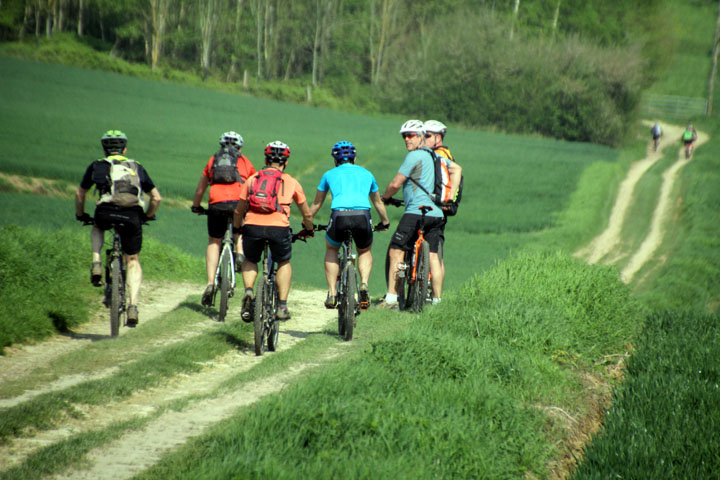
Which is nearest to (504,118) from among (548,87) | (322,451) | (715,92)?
(548,87)

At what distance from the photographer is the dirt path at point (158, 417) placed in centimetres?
508

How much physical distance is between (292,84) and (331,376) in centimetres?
6815

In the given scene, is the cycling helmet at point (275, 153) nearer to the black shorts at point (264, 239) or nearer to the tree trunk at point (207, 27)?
the black shorts at point (264, 239)

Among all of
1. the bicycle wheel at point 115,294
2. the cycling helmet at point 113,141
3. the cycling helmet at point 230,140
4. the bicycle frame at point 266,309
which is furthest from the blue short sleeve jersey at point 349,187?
the bicycle wheel at point 115,294

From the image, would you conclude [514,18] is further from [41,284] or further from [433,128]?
[41,284]

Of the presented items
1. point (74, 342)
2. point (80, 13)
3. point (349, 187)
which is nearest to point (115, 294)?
point (74, 342)

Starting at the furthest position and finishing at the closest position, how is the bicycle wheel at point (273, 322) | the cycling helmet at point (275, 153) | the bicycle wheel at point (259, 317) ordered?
the bicycle wheel at point (273, 322) < the cycling helmet at point (275, 153) < the bicycle wheel at point (259, 317)

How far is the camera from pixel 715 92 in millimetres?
78188

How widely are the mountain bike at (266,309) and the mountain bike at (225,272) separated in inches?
58.4

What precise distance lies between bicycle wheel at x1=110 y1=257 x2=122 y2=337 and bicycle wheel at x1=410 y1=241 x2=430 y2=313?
138 inches

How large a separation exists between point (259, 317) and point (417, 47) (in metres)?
66.4

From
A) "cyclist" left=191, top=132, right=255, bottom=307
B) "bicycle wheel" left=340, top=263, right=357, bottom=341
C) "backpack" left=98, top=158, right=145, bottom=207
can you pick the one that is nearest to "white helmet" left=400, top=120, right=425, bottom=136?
"cyclist" left=191, top=132, right=255, bottom=307

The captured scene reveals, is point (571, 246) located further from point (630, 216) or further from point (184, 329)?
point (184, 329)

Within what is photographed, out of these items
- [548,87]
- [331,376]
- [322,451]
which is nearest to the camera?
[322,451]
